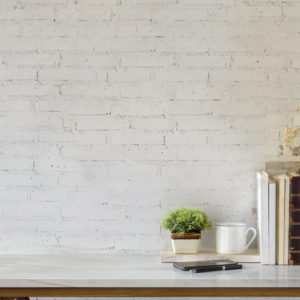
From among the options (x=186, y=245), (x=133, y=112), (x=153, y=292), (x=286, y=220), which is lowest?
(x=153, y=292)

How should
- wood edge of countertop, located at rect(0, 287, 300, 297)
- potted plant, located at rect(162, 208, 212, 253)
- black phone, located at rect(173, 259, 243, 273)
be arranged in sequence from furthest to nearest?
potted plant, located at rect(162, 208, 212, 253) → black phone, located at rect(173, 259, 243, 273) → wood edge of countertop, located at rect(0, 287, 300, 297)

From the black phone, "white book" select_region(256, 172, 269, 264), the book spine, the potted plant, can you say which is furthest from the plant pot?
the book spine

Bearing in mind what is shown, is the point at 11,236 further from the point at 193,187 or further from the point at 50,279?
the point at 193,187

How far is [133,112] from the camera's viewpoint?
7.30ft

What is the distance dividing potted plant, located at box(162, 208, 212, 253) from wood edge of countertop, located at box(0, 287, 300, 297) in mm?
346

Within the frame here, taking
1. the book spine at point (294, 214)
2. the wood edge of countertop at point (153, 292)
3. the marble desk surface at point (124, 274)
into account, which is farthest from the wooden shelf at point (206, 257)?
the wood edge of countertop at point (153, 292)

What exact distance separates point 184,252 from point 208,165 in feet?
1.23

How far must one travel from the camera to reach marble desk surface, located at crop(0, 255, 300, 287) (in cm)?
174

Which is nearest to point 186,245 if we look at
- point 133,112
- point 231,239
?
point 231,239

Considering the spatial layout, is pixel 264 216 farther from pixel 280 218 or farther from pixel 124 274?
pixel 124 274

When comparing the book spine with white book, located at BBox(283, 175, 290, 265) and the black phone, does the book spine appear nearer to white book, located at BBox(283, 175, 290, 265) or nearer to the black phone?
white book, located at BBox(283, 175, 290, 265)

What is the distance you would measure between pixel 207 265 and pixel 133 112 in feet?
2.30

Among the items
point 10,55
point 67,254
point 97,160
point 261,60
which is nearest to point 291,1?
point 261,60

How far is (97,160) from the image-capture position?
2.23 m
